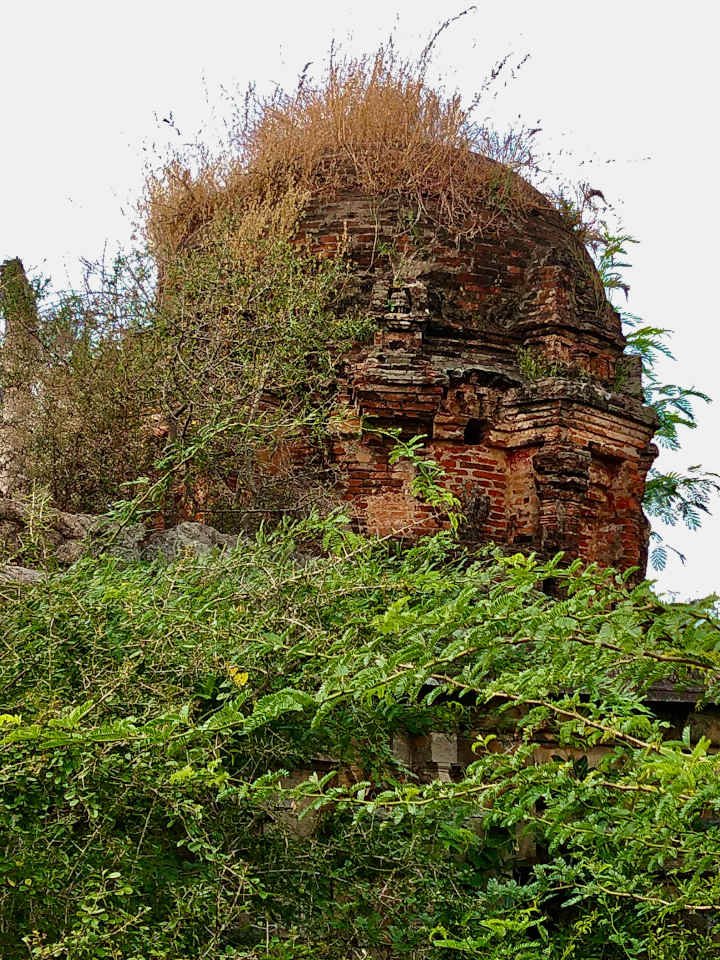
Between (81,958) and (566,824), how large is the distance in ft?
4.71

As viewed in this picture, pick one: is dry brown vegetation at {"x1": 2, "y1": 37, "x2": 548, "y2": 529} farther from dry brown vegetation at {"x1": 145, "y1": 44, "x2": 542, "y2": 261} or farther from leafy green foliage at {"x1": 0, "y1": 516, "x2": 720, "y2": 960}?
leafy green foliage at {"x1": 0, "y1": 516, "x2": 720, "y2": 960}

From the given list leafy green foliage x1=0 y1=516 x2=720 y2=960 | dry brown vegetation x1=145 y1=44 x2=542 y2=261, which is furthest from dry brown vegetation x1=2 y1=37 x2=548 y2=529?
leafy green foliage x1=0 y1=516 x2=720 y2=960

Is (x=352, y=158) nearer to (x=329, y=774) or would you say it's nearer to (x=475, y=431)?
(x=475, y=431)

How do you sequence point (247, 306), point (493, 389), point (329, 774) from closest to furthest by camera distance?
point (329, 774) < point (247, 306) < point (493, 389)

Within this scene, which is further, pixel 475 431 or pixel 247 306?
pixel 475 431

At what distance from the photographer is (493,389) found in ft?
36.0

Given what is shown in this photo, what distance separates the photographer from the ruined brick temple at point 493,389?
34.2 ft

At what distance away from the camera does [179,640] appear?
162 inches

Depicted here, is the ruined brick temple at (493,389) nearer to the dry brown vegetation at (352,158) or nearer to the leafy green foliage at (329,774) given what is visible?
the dry brown vegetation at (352,158)

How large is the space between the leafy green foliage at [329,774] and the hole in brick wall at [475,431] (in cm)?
609

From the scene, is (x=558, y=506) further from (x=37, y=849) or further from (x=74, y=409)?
(x=37, y=849)

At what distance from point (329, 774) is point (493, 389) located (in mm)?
7910

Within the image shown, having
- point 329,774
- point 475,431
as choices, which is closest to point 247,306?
point 475,431

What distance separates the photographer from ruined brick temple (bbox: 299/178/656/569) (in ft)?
34.2
